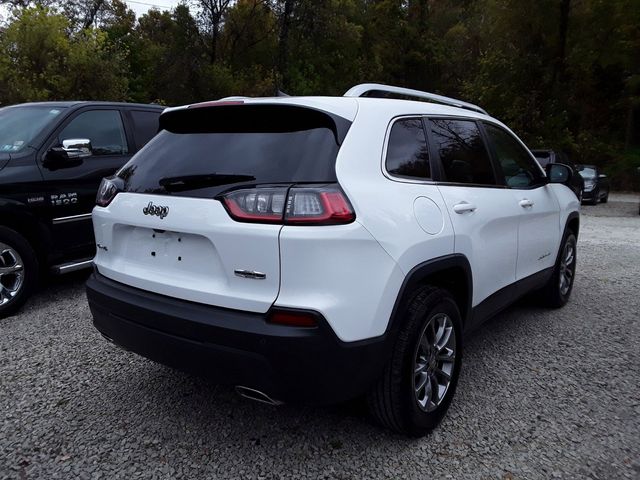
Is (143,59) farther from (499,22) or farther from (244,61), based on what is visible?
(499,22)

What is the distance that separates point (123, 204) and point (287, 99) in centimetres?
102

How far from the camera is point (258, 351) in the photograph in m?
2.13

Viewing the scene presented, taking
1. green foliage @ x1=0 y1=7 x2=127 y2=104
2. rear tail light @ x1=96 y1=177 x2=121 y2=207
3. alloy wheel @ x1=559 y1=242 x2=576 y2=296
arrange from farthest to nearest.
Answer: green foliage @ x1=0 y1=7 x2=127 y2=104
alloy wheel @ x1=559 y1=242 x2=576 y2=296
rear tail light @ x1=96 y1=177 x2=121 y2=207

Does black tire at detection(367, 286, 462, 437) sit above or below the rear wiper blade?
below

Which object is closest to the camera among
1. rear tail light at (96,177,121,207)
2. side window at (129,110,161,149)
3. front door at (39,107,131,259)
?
rear tail light at (96,177,121,207)

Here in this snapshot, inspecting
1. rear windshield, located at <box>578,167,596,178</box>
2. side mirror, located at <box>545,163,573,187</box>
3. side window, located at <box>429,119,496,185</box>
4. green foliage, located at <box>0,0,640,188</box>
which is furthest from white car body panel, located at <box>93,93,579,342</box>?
green foliage, located at <box>0,0,640,188</box>

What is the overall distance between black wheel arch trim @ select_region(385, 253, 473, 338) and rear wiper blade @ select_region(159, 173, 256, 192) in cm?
86

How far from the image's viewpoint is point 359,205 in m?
2.24

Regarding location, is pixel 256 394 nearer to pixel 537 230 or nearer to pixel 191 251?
pixel 191 251

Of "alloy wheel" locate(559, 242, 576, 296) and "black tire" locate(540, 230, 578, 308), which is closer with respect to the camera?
"black tire" locate(540, 230, 578, 308)

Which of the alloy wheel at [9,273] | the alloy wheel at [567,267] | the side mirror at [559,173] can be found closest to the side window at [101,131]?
the alloy wheel at [9,273]

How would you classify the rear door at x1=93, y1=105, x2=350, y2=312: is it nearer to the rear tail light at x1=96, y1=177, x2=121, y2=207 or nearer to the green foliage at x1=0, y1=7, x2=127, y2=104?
the rear tail light at x1=96, y1=177, x2=121, y2=207

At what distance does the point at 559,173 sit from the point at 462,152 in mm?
1555

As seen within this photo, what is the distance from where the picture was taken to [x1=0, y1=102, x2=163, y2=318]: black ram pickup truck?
4359 mm
